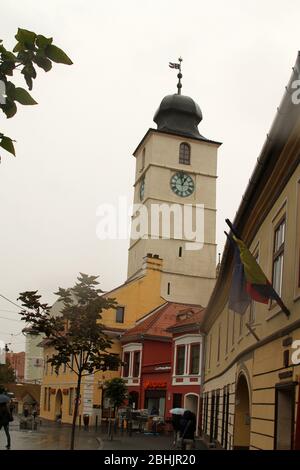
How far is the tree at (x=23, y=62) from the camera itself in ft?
13.2

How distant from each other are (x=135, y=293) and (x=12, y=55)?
48441 millimetres

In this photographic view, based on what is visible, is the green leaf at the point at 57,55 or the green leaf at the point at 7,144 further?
the green leaf at the point at 7,144

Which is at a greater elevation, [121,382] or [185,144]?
[185,144]

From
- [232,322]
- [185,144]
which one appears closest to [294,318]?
[232,322]

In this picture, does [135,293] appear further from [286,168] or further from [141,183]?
[286,168]

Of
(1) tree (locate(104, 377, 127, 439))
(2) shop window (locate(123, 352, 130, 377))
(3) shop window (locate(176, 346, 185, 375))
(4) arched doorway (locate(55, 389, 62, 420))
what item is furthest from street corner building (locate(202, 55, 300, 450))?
(4) arched doorway (locate(55, 389, 62, 420))

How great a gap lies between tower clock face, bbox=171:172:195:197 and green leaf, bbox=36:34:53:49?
207ft

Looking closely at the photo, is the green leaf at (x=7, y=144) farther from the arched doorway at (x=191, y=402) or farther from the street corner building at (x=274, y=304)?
the arched doorway at (x=191, y=402)

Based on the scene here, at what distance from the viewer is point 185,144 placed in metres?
69.1

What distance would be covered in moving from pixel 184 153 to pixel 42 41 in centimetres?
6550

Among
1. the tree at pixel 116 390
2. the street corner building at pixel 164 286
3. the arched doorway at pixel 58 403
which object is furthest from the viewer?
the arched doorway at pixel 58 403

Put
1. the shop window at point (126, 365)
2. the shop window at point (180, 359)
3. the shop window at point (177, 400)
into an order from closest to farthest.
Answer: the shop window at point (177, 400), the shop window at point (180, 359), the shop window at point (126, 365)

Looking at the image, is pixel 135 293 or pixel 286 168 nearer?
pixel 286 168

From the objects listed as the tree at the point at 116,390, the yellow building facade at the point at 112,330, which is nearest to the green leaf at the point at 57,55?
the tree at the point at 116,390
